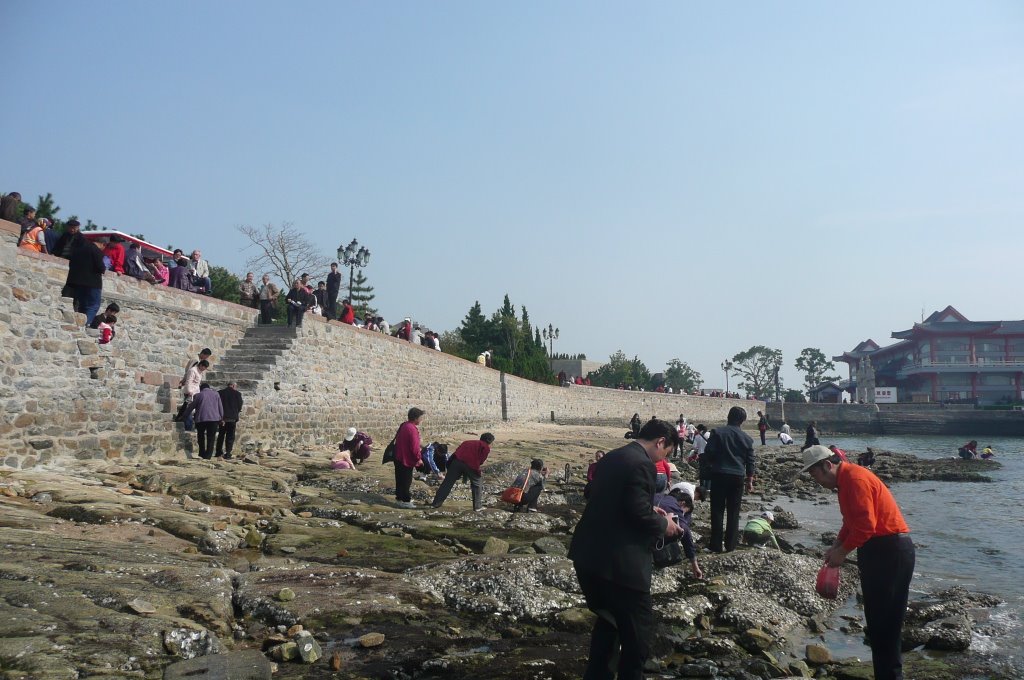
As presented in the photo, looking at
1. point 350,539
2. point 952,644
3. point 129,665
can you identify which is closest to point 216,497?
point 350,539

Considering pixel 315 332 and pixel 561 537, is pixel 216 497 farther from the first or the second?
pixel 315 332

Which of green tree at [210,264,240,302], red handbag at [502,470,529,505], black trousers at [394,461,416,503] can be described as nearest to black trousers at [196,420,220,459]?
black trousers at [394,461,416,503]

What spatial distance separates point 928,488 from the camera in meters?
19.8

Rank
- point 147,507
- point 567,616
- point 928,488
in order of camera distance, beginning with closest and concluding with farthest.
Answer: point 567,616, point 147,507, point 928,488

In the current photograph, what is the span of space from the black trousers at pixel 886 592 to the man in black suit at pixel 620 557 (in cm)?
132

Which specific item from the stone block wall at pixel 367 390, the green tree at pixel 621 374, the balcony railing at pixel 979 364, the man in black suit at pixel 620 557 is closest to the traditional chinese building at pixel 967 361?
the balcony railing at pixel 979 364

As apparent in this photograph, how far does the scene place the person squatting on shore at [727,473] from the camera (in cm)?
754

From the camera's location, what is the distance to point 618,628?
341 centimetres

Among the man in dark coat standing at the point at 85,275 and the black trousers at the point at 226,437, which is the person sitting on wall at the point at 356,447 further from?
the man in dark coat standing at the point at 85,275

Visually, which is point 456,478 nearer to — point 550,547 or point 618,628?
point 550,547

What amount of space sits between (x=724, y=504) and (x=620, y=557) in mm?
4810

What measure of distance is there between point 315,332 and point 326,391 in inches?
57.0

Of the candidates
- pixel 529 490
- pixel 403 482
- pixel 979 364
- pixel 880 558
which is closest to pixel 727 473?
pixel 529 490

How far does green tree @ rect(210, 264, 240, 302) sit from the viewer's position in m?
33.7
